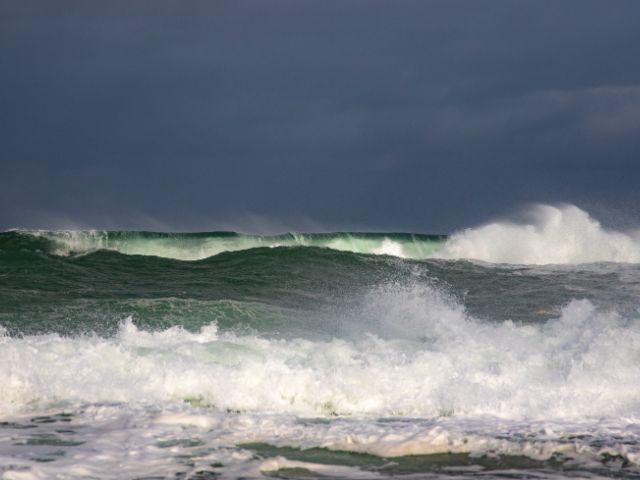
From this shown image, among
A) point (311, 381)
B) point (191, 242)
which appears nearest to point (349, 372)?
point (311, 381)

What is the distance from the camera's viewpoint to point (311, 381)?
22.3 ft

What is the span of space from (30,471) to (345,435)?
1851 mm

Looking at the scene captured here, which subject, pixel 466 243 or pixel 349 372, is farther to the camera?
pixel 466 243

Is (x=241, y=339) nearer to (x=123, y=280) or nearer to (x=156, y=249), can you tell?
(x=123, y=280)

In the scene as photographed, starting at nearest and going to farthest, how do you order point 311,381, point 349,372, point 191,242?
1. point 311,381
2. point 349,372
3. point 191,242

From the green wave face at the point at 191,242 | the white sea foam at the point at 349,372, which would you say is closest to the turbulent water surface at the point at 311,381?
the white sea foam at the point at 349,372

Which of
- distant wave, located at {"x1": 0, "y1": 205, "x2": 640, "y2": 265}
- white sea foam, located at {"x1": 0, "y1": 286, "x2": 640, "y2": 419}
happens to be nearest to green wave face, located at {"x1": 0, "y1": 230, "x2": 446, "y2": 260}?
distant wave, located at {"x1": 0, "y1": 205, "x2": 640, "y2": 265}

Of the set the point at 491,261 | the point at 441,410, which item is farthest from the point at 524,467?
the point at 491,261

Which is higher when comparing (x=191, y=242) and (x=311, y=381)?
(x=191, y=242)

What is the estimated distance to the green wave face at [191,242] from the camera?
1881 cm

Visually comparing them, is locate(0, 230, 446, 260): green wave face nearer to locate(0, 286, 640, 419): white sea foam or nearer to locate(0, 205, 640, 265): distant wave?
locate(0, 205, 640, 265): distant wave

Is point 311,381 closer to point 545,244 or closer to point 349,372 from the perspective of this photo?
point 349,372

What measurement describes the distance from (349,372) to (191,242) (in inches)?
604

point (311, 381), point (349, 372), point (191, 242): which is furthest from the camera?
point (191, 242)
